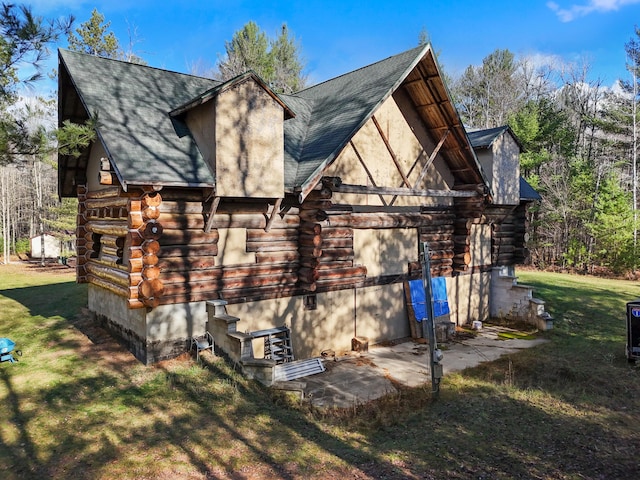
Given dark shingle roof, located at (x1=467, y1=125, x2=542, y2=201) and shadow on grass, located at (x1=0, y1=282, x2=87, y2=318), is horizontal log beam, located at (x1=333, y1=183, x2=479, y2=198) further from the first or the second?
shadow on grass, located at (x1=0, y1=282, x2=87, y2=318)

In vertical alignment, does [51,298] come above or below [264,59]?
below

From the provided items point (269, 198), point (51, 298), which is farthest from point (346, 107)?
point (51, 298)

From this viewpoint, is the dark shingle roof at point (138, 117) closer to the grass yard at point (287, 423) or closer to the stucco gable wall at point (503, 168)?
the grass yard at point (287, 423)

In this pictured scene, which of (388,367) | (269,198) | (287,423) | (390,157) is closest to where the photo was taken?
(287,423)

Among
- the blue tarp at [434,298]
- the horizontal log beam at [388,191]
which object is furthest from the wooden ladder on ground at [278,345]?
the blue tarp at [434,298]

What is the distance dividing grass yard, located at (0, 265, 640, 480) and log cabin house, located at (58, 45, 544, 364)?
1.34 m

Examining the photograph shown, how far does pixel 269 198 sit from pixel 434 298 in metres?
7.27

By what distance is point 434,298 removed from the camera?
48.6ft

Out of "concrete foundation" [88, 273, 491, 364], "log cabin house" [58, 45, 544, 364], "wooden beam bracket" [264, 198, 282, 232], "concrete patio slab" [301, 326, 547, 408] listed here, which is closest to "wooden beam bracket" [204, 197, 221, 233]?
"log cabin house" [58, 45, 544, 364]

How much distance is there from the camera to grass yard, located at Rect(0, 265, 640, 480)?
6.28m

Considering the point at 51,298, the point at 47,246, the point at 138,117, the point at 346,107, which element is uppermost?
the point at 346,107

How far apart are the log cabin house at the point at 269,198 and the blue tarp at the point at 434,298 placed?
35 centimetres

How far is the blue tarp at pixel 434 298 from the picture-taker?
14.1 metres

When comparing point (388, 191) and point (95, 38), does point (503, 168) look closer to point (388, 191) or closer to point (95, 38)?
point (388, 191)
